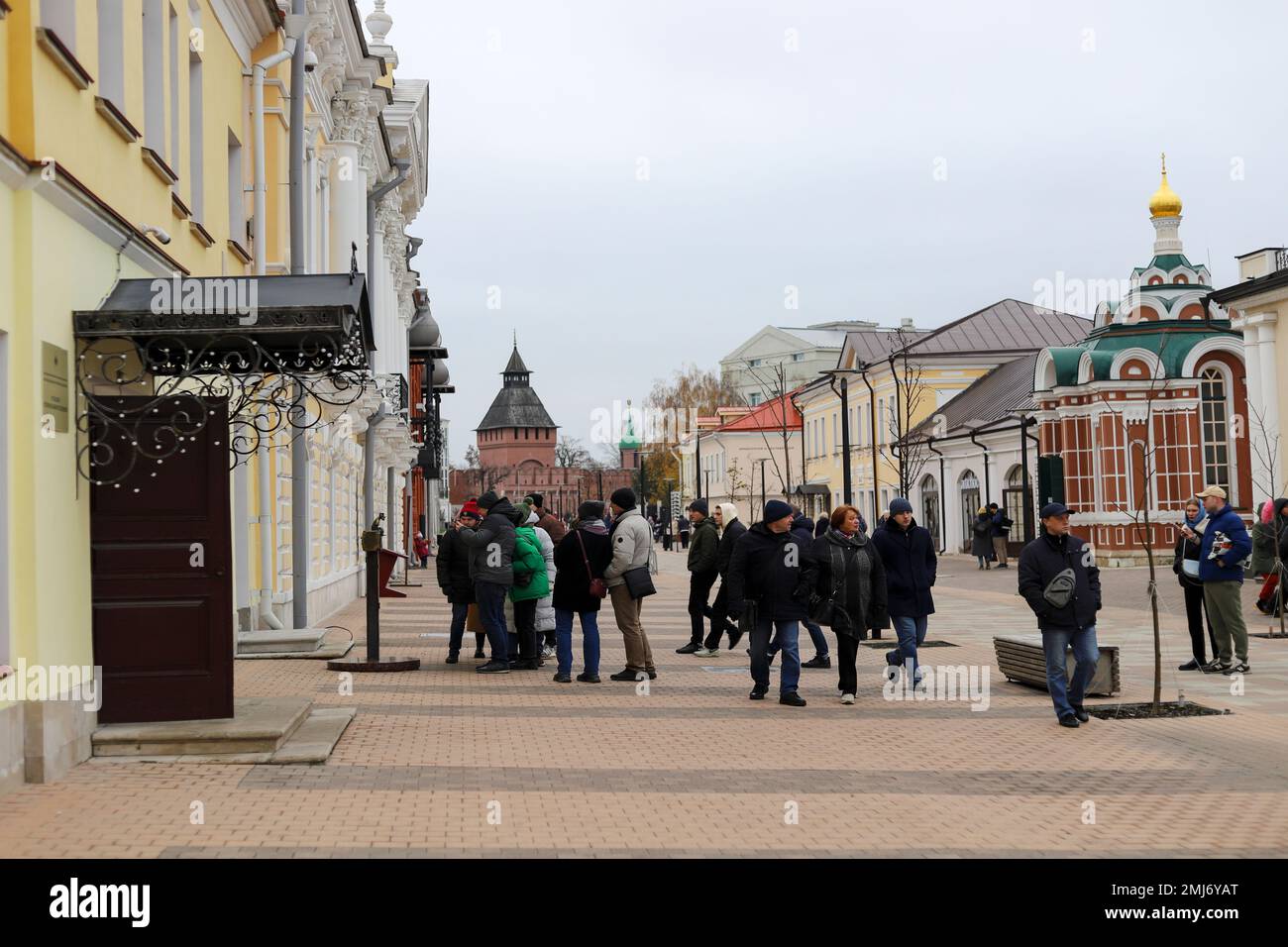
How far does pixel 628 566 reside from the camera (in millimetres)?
14023

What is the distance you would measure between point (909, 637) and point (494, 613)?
4.27 m

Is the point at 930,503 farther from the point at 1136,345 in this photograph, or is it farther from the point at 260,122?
the point at 260,122

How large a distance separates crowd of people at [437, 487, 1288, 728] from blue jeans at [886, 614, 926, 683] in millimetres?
15

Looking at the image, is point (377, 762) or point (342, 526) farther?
point (342, 526)

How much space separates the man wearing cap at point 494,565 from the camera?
48.2ft

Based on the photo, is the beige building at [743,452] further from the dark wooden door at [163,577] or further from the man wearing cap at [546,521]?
the dark wooden door at [163,577]

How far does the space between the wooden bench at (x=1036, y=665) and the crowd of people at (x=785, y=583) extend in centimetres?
77

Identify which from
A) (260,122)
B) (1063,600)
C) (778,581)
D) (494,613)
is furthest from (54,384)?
(260,122)

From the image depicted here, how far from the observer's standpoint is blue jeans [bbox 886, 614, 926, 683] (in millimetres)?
13273

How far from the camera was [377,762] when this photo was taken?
9.65 m

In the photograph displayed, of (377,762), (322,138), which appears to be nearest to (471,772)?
(377,762)
